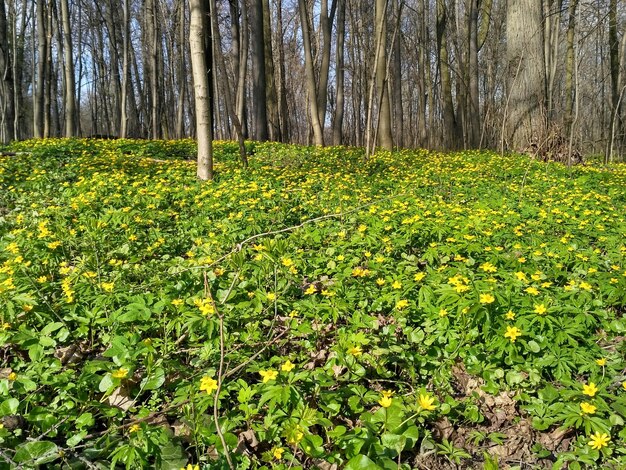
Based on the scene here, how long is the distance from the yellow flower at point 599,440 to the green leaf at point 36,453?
2114mm

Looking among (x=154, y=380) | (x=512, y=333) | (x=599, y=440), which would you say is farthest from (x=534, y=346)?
(x=154, y=380)

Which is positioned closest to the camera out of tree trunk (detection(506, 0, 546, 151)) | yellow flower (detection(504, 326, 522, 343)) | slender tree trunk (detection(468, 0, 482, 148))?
yellow flower (detection(504, 326, 522, 343))

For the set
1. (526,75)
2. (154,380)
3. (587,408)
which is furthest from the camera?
(526,75)

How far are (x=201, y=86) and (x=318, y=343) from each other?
523cm

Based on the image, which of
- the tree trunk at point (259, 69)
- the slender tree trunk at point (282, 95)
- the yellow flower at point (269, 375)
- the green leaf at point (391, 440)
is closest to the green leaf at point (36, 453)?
the yellow flower at point (269, 375)

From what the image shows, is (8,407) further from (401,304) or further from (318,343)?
(401,304)

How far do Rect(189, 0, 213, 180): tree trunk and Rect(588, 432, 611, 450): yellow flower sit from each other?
5.97 metres

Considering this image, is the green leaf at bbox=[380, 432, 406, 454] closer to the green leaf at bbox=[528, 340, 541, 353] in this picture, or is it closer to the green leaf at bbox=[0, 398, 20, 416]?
the green leaf at bbox=[528, 340, 541, 353]

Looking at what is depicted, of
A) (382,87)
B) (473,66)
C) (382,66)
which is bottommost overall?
(382,87)

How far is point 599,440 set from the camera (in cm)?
170

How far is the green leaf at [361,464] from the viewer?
5.07ft

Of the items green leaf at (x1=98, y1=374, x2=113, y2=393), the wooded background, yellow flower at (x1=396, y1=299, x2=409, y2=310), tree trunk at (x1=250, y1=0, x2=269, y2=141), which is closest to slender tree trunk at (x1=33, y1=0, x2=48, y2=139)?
the wooded background

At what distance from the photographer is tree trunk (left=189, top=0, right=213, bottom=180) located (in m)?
6.53

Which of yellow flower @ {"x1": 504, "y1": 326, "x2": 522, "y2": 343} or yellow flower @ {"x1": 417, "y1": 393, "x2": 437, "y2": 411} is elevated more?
yellow flower @ {"x1": 504, "y1": 326, "x2": 522, "y2": 343}
